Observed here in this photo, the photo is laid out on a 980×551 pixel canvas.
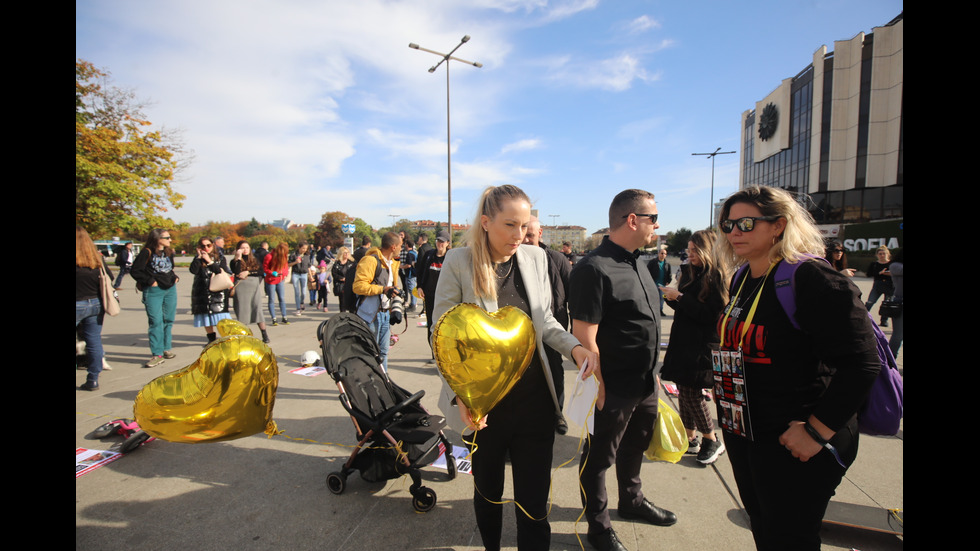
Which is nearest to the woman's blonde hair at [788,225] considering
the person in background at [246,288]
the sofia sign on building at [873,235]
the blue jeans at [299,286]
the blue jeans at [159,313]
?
the blue jeans at [159,313]

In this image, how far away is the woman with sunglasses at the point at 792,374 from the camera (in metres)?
1.33

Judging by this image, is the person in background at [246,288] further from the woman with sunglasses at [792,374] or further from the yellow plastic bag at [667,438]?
the woman with sunglasses at [792,374]

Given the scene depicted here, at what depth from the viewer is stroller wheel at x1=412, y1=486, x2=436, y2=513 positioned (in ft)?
8.02

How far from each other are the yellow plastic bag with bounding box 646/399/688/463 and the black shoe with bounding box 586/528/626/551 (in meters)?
0.47

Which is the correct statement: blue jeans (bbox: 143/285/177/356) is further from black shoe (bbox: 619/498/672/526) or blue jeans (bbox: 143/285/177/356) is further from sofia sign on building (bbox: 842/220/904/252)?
sofia sign on building (bbox: 842/220/904/252)

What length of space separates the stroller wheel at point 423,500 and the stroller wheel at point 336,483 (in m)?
0.53

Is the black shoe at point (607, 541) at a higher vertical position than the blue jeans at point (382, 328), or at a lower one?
lower

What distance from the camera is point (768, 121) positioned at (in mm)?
39062

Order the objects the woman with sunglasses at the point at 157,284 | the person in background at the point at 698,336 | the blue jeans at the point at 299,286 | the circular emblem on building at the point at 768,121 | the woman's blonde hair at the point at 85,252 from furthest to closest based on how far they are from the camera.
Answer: the circular emblem on building at the point at 768,121
the blue jeans at the point at 299,286
the woman with sunglasses at the point at 157,284
the woman's blonde hair at the point at 85,252
the person in background at the point at 698,336

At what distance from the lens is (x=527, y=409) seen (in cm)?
172

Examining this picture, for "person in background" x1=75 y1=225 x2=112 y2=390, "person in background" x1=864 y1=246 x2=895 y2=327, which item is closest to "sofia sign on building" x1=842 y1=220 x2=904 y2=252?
"person in background" x1=864 y1=246 x2=895 y2=327

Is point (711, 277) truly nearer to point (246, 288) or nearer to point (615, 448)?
point (615, 448)

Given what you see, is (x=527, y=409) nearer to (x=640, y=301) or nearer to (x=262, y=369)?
(x=640, y=301)
